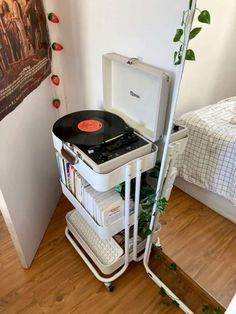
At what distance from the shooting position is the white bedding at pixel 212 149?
923 mm

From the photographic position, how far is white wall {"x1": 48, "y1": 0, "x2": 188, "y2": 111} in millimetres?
832

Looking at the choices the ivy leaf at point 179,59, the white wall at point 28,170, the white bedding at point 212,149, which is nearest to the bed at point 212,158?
the white bedding at point 212,149

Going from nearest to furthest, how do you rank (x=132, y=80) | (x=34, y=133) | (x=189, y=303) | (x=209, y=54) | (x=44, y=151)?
(x=209, y=54)
(x=132, y=80)
(x=189, y=303)
(x=34, y=133)
(x=44, y=151)

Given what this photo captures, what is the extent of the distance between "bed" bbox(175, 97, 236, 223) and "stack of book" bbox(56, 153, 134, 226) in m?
0.33

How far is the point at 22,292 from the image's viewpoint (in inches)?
51.5

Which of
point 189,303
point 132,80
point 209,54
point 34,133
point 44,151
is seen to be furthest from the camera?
point 44,151

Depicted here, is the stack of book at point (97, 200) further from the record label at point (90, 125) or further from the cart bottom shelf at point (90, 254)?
the cart bottom shelf at point (90, 254)

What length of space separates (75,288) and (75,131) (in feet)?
2.88

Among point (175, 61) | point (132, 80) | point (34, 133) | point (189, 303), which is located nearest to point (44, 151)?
point (34, 133)

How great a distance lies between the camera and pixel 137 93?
1.02m

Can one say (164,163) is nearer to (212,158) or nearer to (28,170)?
(212,158)

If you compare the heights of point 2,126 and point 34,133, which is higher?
point 2,126

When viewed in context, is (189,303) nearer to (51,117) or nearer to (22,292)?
(22,292)

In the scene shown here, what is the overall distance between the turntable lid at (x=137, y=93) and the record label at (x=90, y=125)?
0.13 metres
